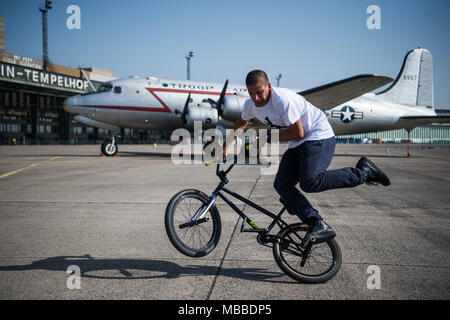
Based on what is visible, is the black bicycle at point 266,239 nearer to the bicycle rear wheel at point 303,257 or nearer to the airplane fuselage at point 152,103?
the bicycle rear wheel at point 303,257

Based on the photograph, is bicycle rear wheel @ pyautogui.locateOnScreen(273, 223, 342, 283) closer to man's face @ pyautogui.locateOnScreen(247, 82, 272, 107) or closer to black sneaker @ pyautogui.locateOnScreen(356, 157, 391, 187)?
black sneaker @ pyautogui.locateOnScreen(356, 157, 391, 187)

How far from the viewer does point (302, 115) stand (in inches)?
144

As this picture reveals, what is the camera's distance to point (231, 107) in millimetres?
18281

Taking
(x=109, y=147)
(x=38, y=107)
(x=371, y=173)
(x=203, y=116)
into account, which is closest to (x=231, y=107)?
(x=203, y=116)

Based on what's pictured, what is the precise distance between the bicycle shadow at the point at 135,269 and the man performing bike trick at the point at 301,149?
2.24 feet

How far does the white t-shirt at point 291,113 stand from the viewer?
3.44 metres

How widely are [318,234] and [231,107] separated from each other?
1527cm

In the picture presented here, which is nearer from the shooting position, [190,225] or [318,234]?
[318,234]

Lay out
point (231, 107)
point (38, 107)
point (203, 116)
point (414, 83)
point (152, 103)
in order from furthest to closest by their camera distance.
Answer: point (38, 107) < point (414, 83) < point (152, 103) < point (203, 116) < point (231, 107)

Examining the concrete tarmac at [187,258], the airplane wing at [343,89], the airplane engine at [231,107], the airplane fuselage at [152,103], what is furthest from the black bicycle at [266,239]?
the airplane wing at [343,89]

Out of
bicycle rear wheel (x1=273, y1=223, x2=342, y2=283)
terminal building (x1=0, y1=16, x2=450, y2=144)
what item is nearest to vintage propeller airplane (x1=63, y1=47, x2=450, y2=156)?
bicycle rear wheel (x1=273, y1=223, x2=342, y2=283)

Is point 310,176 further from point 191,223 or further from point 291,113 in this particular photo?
point 191,223

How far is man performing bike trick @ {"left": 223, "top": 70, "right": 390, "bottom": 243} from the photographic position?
3.46m

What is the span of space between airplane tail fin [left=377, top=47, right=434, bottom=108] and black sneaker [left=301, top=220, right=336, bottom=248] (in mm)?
24133
